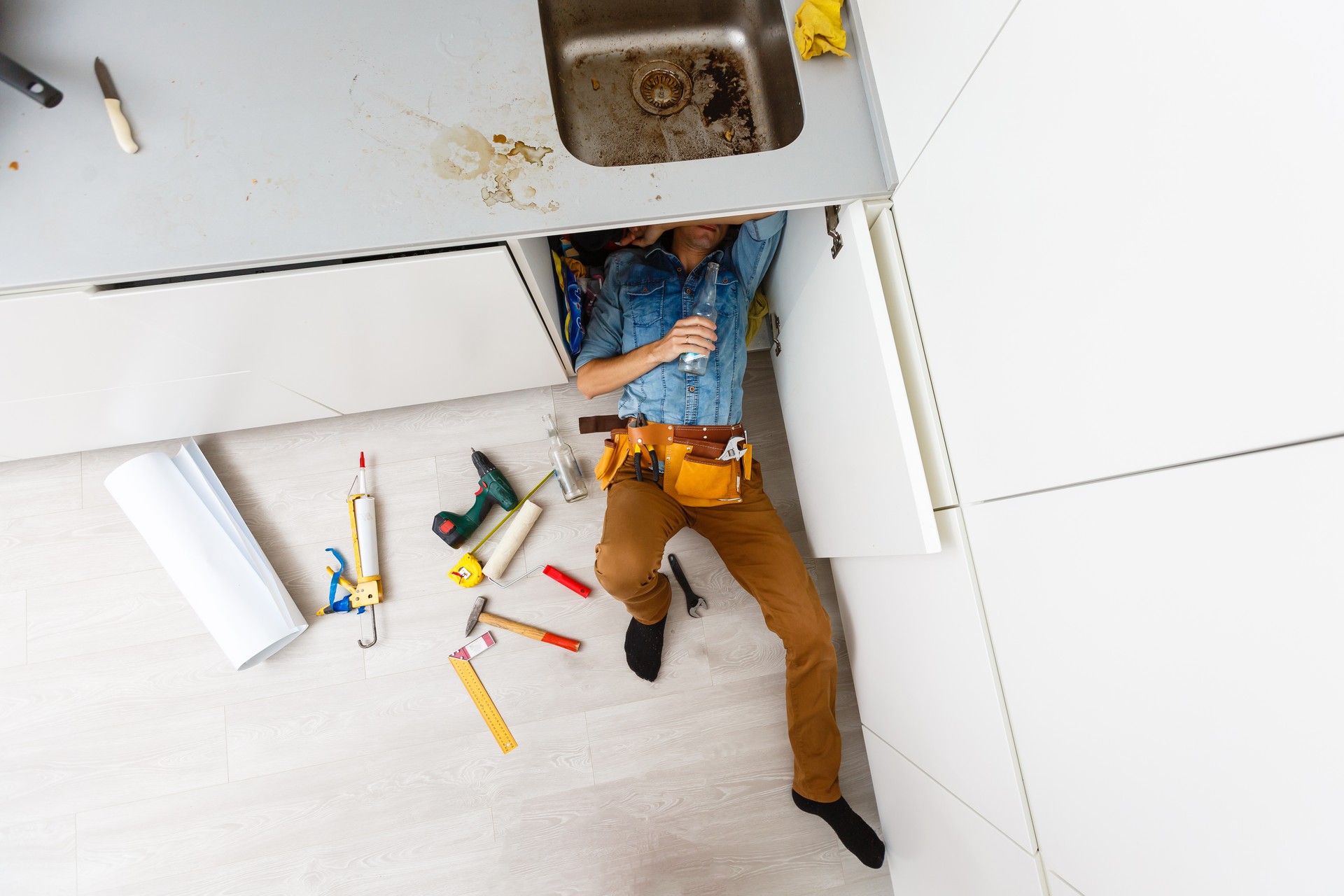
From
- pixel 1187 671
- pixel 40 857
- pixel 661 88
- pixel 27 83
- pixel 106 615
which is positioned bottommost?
pixel 40 857

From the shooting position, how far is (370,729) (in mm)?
1585

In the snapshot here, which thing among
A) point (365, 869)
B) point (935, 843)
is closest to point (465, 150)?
point (935, 843)

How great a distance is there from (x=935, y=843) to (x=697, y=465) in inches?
35.9

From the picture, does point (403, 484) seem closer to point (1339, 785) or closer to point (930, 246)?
point (930, 246)

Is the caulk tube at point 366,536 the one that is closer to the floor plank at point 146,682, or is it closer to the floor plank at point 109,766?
the floor plank at point 146,682

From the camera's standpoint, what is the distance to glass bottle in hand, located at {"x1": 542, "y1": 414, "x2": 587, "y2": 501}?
1.66 meters

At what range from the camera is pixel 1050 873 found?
35.6 inches

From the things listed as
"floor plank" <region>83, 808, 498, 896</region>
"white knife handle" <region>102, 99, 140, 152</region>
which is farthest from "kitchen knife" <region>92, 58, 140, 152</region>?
"floor plank" <region>83, 808, 498, 896</region>

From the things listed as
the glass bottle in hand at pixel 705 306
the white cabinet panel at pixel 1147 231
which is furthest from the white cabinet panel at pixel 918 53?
the glass bottle in hand at pixel 705 306

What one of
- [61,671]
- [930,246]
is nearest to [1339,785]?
[930,246]

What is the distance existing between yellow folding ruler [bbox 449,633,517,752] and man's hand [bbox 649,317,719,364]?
891 mm

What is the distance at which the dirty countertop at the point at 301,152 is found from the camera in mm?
894

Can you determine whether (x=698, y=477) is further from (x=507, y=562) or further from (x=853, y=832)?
(x=853, y=832)

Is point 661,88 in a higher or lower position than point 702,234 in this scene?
higher
